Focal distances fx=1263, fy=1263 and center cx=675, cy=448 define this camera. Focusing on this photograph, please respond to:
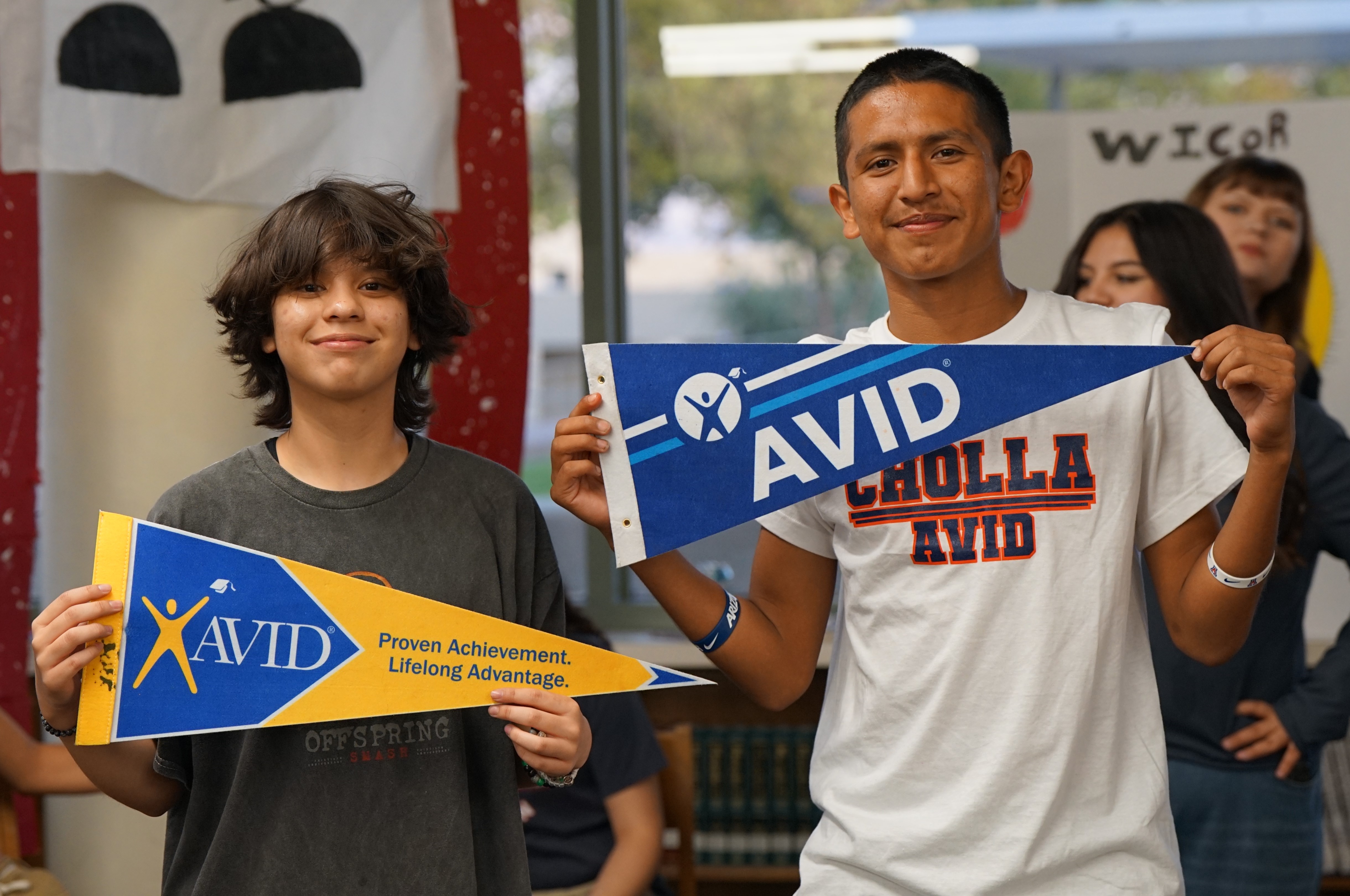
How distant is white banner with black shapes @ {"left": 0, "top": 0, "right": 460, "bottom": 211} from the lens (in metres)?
2.52

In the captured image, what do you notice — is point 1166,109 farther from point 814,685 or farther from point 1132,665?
point 1132,665

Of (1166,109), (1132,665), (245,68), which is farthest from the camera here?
Answer: (1166,109)

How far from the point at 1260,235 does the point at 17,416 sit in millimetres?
3016

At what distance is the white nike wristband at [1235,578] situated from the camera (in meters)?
1.33

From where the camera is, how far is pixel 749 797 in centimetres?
372

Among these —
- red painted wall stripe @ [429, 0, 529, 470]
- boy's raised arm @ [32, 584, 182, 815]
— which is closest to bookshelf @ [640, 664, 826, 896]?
red painted wall stripe @ [429, 0, 529, 470]

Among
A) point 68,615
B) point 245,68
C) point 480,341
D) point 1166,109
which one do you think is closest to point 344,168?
point 245,68

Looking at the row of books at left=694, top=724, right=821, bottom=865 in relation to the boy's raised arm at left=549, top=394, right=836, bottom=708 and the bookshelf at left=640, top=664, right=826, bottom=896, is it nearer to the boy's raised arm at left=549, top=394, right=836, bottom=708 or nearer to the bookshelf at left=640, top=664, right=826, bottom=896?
the bookshelf at left=640, top=664, right=826, bottom=896

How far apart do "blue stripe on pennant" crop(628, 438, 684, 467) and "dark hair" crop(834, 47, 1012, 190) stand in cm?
37

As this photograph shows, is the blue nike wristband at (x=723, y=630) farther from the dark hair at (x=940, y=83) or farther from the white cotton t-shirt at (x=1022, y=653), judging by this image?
→ the dark hair at (x=940, y=83)

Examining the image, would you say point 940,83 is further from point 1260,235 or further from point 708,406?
point 1260,235

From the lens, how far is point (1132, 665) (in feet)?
4.59

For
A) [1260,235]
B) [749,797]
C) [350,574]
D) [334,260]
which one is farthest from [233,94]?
[1260,235]

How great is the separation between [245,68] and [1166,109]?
95.0 inches
